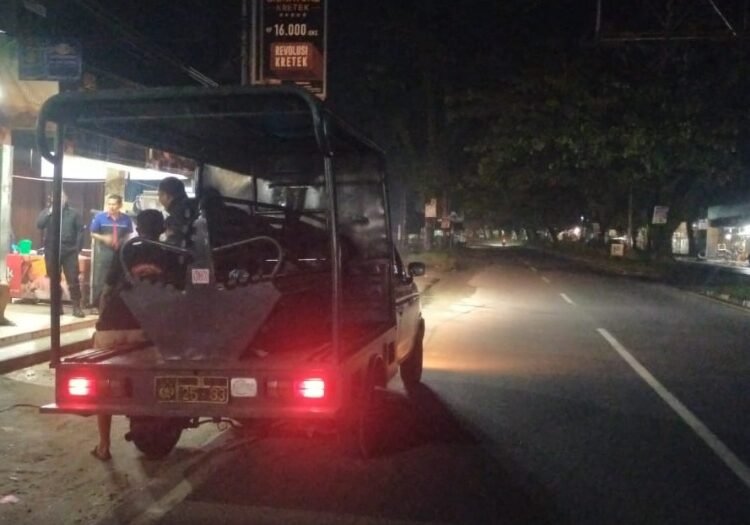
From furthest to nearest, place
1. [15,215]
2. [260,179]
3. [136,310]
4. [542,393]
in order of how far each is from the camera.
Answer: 1. [15,215]
2. [542,393]
3. [260,179]
4. [136,310]

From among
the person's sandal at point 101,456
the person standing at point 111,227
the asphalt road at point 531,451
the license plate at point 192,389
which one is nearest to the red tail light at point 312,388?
the license plate at point 192,389

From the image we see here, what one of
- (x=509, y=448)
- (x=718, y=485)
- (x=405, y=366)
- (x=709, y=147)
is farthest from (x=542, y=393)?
(x=709, y=147)

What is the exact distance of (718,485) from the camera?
22.5 feet

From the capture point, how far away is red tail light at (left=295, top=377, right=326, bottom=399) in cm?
595

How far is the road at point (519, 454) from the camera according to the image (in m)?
6.16

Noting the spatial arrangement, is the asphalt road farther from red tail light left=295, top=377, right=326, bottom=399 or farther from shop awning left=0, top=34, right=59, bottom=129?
shop awning left=0, top=34, right=59, bottom=129

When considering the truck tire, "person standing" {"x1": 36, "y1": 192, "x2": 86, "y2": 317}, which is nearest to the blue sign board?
"person standing" {"x1": 36, "y1": 192, "x2": 86, "y2": 317}

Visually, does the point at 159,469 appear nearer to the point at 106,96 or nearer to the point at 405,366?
the point at 106,96

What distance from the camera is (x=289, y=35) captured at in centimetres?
1419

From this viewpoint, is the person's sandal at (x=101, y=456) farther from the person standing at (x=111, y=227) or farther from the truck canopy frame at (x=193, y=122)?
the person standing at (x=111, y=227)

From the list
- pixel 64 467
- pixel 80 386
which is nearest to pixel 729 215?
pixel 64 467

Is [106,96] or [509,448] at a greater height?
[106,96]

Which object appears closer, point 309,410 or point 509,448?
point 309,410

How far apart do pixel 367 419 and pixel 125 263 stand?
2.19m
